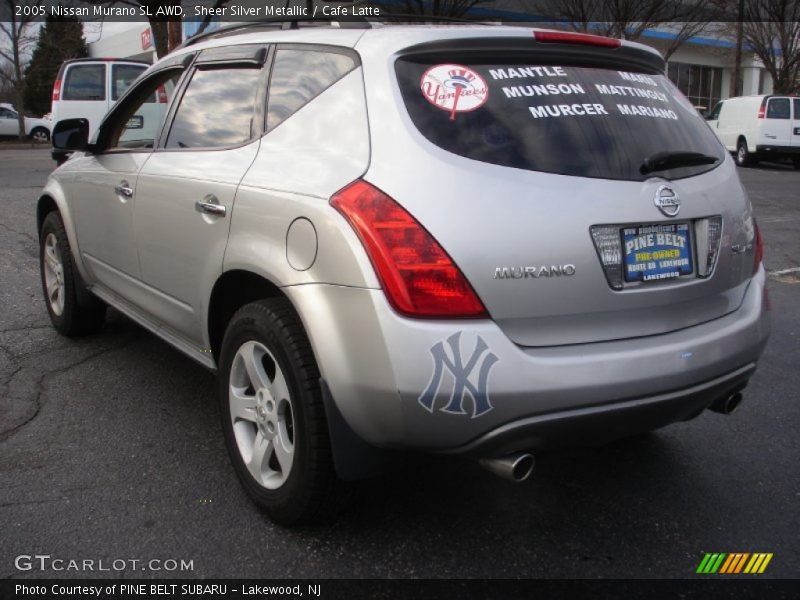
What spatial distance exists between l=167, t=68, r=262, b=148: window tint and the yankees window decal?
2.83 ft

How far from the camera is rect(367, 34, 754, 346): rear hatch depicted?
7.47 feet

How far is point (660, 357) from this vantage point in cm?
242

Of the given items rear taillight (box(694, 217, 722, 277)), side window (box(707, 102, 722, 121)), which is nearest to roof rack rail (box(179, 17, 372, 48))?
rear taillight (box(694, 217, 722, 277))

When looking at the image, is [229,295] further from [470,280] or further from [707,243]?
[707,243]

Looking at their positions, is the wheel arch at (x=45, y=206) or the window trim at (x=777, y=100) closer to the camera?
the wheel arch at (x=45, y=206)

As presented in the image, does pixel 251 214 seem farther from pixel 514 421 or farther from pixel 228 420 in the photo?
pixel 514 421

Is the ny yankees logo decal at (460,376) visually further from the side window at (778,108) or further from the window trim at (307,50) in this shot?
the side window at (778,108)

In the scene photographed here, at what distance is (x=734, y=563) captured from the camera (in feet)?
8.56

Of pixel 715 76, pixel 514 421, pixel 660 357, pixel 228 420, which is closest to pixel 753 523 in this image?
pixel 660 357

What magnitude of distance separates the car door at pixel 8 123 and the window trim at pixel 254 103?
3094 centimetres

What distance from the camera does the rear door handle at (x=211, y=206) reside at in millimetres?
2936

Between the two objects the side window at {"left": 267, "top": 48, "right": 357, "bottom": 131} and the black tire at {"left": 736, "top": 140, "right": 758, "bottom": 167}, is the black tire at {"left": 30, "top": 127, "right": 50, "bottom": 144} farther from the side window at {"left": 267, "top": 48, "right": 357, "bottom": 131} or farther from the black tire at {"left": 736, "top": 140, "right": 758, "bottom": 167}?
the side window at {"left": 267, "top": 48, "right": 357, "bottom": 131}

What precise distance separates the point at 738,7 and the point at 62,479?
31331mm
